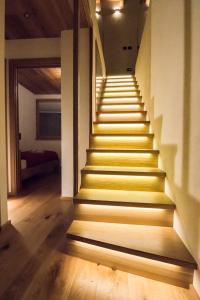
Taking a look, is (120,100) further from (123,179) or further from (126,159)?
(123,179)

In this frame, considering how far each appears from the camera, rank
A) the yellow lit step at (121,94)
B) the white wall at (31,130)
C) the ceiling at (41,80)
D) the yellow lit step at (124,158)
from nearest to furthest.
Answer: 1. the yellow lit step at (124,158)
2. the yellow lit step at (121,94)
3. the ceiling at (41,80)
4. the white wall at (31,130)

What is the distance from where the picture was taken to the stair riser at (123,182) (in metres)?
1.88

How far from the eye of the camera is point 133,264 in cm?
130

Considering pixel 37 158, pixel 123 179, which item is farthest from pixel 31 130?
pixel 123 179

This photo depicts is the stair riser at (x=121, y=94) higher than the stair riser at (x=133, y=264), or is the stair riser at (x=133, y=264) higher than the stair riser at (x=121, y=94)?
the stair riser at (x=121, y=94)

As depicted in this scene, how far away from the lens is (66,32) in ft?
9.09

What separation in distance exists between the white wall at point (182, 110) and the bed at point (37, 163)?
294 centimetres

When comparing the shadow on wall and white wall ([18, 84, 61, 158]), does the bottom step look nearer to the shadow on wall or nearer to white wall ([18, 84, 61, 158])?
the shadow on wall

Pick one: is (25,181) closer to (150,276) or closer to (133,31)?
(150,276)

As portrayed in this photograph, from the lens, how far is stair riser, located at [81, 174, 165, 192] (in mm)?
1883

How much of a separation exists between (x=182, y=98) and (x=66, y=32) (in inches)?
86.5

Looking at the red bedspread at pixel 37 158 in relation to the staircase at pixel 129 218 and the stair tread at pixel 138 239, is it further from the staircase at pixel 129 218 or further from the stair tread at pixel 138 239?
the stair tread at pixel 138 239

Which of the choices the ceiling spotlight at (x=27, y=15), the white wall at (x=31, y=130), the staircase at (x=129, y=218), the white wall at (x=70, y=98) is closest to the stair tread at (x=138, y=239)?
the staircase at (x=129, y=218)

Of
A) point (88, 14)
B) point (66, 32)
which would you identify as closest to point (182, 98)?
point (88, 14)
